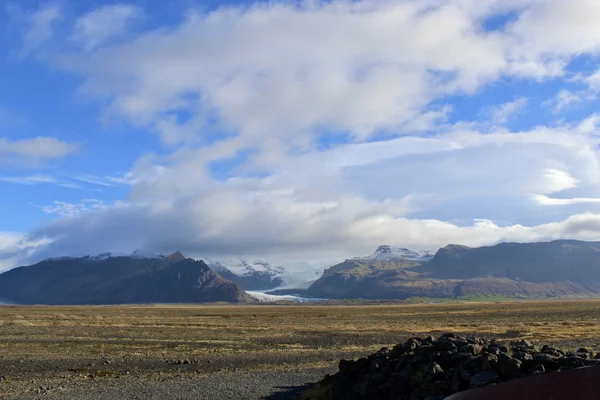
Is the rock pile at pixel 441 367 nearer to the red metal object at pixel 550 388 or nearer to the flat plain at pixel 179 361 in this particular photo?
the flat plain at pixel 179 361

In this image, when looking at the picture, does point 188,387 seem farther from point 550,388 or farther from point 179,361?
point 550,388

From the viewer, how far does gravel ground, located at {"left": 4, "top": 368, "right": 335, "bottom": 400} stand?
774 inches

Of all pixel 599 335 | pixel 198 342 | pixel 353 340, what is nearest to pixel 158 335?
pixel 198 342

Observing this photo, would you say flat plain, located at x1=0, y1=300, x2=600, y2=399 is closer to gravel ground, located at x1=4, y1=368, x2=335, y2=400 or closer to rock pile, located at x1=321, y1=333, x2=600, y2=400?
gravel ground, located at x1=4, y1=368, x2=335, y2=400

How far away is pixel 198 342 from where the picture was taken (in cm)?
4056

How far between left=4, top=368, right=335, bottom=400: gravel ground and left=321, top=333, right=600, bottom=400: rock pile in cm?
314

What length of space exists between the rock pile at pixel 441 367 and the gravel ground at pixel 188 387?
314 cm

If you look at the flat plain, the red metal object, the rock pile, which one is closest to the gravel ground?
the flat plain

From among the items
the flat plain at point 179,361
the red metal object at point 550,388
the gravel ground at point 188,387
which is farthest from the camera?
the flat plain at point 179,361

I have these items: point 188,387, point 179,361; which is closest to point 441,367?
point 188,387

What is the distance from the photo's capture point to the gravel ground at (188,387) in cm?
1967

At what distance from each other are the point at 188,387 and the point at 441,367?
33.0ft

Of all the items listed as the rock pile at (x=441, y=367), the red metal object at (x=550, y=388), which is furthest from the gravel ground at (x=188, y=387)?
the red metal object at (x=550, y=388)

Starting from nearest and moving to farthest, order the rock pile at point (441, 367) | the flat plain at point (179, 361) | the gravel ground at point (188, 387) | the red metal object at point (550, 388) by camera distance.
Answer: the red metal object at point (550, 388)
the rock pile at point (441, 367)
the gravel ground at point (188, 387)
the flat plain at point (179, 361)
